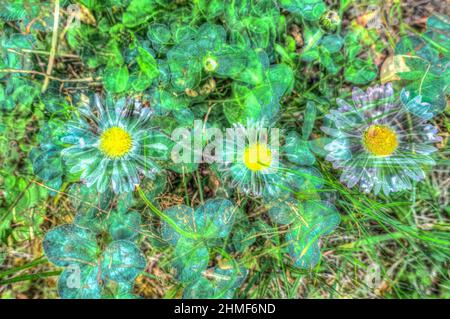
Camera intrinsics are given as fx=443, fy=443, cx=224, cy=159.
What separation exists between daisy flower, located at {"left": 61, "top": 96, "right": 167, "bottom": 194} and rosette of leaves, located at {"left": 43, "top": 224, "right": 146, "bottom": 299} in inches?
7.1

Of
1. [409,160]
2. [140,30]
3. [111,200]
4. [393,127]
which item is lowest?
[111,200]

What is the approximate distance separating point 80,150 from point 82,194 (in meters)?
0.16

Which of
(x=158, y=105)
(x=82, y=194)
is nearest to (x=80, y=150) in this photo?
(x=82, y=194)

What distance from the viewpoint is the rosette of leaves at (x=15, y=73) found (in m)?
1.46

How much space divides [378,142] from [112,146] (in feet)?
2.85

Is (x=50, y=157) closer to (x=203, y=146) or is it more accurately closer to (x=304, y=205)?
(x=203, y=146)

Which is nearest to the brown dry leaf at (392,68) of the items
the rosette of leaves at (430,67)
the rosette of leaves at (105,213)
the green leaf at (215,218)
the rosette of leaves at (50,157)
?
the rosette of leaves at (430,67)

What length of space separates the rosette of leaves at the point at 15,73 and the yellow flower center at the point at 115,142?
301 mm

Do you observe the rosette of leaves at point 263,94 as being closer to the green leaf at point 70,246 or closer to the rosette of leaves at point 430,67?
the rosette of leaves at point 430,67

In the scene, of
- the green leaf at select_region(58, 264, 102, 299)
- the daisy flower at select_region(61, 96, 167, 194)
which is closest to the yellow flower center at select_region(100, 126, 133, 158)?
the daisy flower at select_region(61, 96, 167, 194)

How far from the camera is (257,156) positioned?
144 cm

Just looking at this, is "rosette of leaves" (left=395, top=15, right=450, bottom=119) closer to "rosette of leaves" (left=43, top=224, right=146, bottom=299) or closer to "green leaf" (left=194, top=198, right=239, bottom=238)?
"green leaf" (left=194, top=198, right=239, bottom=238)

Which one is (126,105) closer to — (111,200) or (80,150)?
(80,150)

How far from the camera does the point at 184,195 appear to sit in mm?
1554
